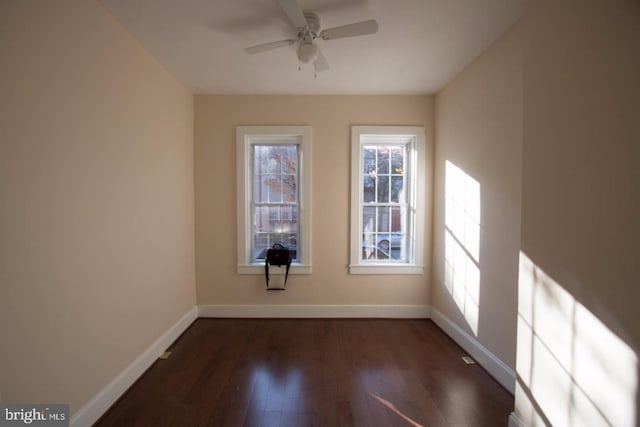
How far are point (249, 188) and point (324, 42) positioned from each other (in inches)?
68.5

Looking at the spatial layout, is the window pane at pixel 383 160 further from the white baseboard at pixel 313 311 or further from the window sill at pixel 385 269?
the white baseboard at pixel 313 311

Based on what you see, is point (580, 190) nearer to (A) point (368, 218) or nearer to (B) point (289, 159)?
(A) point (368, 218)

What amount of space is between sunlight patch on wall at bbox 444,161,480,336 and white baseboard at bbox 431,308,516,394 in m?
0.14

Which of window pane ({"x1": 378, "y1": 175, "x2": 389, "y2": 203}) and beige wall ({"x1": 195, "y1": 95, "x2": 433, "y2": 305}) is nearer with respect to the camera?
beige wall ({"x1": 195, "y1": 95, "x2": 433, "y2": 305})

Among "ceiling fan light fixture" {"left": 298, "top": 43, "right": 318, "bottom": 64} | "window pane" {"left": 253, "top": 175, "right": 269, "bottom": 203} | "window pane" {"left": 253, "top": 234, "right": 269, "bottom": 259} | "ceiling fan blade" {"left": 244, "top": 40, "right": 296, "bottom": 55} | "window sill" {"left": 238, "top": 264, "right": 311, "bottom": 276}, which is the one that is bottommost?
"window sill" {"left": 238, "top": 264, "right": 311, "bottom": 276}

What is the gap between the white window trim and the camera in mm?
2975

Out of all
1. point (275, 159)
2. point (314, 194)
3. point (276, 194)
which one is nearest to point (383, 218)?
point (314, 194)

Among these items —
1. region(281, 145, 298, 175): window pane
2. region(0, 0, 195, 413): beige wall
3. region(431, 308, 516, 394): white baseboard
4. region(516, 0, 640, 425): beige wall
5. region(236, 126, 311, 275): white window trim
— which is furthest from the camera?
region(281, 145, 298, 175): window pane

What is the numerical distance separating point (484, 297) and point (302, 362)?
1.61 metres

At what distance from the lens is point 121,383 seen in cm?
179

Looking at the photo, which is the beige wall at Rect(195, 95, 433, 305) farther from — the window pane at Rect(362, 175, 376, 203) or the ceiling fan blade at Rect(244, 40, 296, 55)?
the ceiling fan blade at Rect(244, 40, 296, 55)

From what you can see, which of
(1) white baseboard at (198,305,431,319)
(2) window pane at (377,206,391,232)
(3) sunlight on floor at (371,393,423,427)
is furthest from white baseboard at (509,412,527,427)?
(2) window pane at (377,206,391,232)

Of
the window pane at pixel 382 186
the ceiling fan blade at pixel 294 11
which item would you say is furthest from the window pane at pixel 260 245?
the ceiling fan blade at pixel 294 11

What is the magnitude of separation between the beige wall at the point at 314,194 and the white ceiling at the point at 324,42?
0.76 ft
